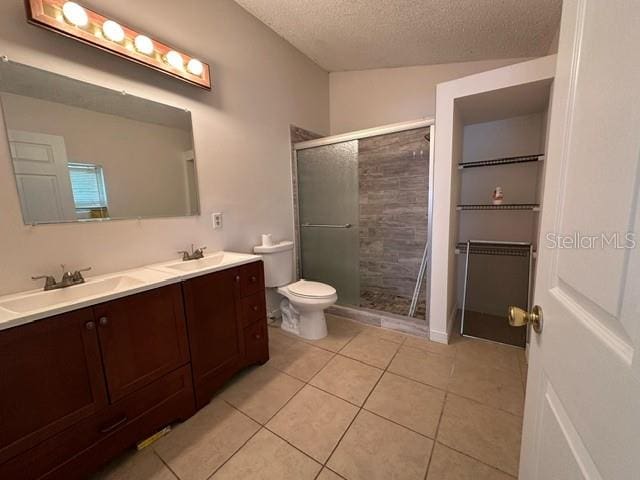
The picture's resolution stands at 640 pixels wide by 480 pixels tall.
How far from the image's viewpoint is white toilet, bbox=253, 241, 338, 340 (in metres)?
2.15

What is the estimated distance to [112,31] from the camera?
1.35 metres

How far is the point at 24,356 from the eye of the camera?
94cm

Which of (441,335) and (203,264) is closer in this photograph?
(203,264)

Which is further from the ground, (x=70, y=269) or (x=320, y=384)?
(x=70, y=269)

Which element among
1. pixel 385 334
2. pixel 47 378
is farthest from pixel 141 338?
pixel 385 334

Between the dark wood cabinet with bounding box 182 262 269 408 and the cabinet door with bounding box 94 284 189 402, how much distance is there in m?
0.08

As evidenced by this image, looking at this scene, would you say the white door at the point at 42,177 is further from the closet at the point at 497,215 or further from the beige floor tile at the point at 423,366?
the closet at the point at 497,215

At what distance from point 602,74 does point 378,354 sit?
6.50 ft

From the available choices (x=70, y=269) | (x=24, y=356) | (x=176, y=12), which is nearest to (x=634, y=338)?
(x=24, y=356)

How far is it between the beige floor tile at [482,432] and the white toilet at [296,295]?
1064 mm

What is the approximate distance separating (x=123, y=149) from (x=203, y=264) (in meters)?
0.83

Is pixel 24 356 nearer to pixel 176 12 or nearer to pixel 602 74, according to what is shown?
pixel 602 74

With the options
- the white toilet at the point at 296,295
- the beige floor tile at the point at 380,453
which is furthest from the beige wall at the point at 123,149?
the beige floor tile at the point at 380,453

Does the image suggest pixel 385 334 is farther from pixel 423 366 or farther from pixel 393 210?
pixel 393 210
